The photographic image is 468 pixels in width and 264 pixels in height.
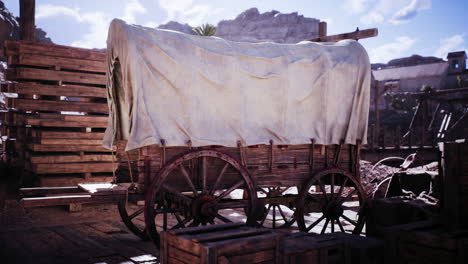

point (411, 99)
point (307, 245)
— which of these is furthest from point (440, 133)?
point (307, 245)

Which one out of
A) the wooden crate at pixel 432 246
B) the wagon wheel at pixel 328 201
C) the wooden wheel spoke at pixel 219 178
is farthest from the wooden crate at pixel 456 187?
Answer: the wooden wheel spoke at pixel 219 178

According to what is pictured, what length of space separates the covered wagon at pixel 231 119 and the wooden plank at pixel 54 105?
251 cm

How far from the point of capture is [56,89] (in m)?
8.80

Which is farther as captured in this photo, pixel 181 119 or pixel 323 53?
pixel 323 53

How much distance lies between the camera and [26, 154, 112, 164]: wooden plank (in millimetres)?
8367

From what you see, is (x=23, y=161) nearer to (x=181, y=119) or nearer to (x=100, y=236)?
(x=100, y=236)

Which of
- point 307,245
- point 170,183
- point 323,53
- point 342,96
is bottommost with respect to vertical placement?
point 307,245

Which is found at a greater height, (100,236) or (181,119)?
(181,119)

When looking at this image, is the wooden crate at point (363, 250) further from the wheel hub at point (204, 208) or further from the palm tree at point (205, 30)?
the palm tree at point (205, 30)

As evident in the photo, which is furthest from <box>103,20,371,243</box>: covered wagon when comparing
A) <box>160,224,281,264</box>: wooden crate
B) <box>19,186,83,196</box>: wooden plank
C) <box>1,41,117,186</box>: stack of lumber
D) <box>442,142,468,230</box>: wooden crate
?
<box>1,41,117,186</box>: stack of lumber

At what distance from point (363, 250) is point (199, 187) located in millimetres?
2345

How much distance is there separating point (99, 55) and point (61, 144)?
6.90 feet

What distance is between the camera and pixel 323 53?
21.9ft

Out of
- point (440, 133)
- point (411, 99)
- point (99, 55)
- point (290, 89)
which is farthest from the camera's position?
point (411, 99)
